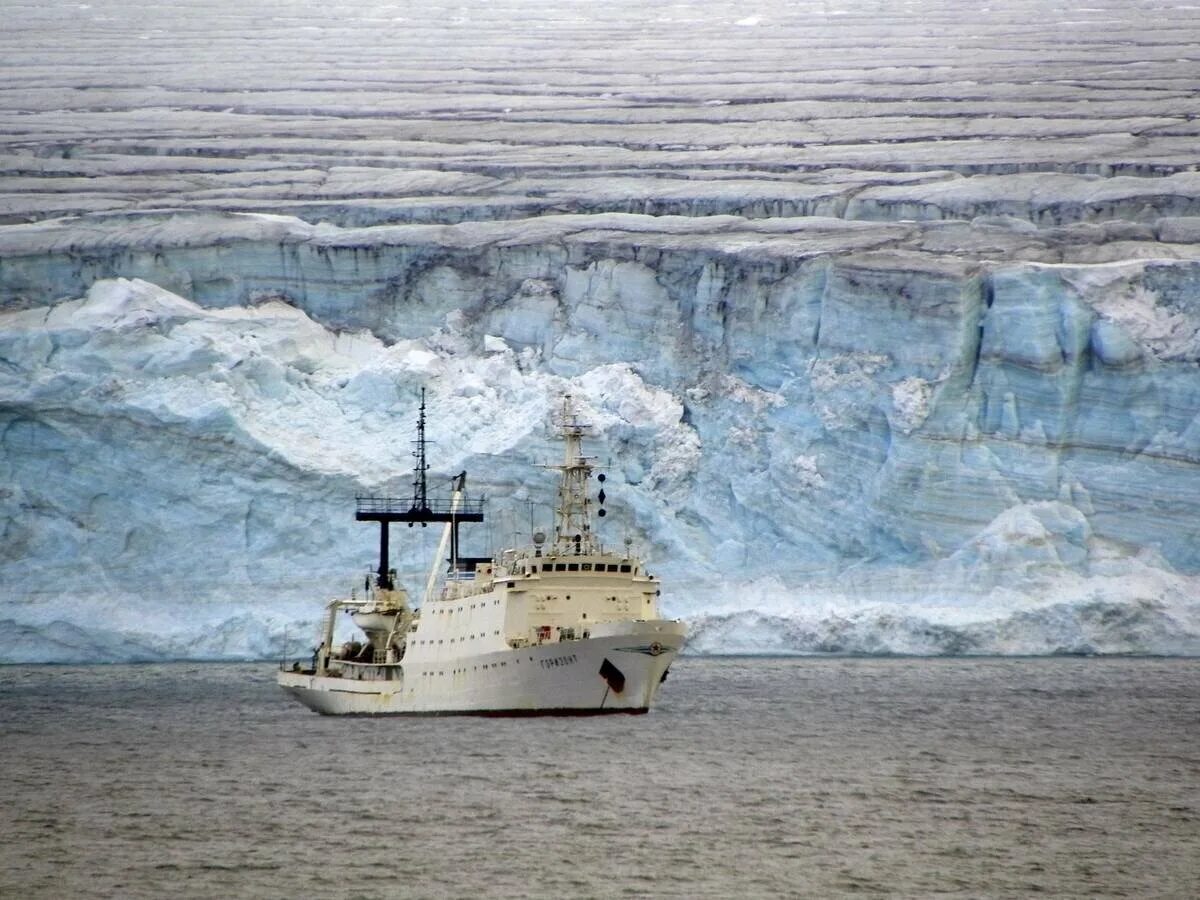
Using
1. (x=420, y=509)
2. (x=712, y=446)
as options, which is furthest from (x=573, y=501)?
(x=712, y=446)

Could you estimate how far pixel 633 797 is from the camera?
19.8 m

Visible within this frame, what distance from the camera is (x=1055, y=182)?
124 feet

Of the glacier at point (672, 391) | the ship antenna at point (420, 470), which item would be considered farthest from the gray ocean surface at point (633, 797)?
the ship antenna at point (420, 470)

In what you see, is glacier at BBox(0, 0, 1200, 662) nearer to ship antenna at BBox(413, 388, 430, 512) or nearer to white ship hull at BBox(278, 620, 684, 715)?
ship antenna at BBox(413, 388, 430, 512)

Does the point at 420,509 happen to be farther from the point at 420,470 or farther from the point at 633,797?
the point at 633,797

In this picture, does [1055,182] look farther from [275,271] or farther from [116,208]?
[116,208]

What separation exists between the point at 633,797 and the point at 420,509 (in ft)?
38.4

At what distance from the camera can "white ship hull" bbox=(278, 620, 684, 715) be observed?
2577 cm

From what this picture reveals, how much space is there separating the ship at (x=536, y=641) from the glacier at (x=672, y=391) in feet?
14.3

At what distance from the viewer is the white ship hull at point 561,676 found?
25.8m

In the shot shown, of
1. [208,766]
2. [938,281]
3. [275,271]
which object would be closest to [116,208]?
[275,271]

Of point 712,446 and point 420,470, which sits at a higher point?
point 712,446

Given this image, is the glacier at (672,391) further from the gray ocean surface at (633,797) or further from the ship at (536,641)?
the ship at (536,641)

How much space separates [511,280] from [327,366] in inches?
123
